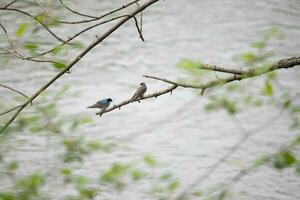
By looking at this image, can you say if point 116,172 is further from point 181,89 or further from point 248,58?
point 181,89

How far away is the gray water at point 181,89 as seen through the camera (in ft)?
15.1

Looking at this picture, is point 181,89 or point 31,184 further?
point 181,89

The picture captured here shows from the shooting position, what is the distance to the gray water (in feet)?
15.1

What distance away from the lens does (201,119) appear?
538 cm

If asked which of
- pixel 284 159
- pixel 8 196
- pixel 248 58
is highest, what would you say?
pixel 248 58

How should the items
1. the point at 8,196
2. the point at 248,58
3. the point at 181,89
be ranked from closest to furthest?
the point at 248,58 → the point at 8,196 → the point at 181,89

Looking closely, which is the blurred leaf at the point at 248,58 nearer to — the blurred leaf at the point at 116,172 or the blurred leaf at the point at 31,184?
the blurred leaf at the point at 116,172

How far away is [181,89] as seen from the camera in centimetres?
600

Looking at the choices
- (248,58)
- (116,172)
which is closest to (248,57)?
(248,58)

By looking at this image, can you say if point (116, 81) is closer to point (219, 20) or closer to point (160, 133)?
point (160, 133)

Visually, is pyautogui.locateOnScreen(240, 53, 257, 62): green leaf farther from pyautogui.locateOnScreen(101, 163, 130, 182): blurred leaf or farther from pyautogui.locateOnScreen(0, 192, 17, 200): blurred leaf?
pyautogui.locateOnScreen(0, 192, 17, 200): blurred leaf

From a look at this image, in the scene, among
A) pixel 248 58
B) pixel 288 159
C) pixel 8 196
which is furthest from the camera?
pixel 8 196

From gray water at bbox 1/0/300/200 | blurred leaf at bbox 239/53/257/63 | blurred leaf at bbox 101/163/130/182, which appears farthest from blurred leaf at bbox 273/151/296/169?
gray water at bbox 1/0/300/200

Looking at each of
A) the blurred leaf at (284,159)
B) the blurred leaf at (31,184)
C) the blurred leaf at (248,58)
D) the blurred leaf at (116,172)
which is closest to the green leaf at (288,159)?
the blurred leaf at (284,159)
